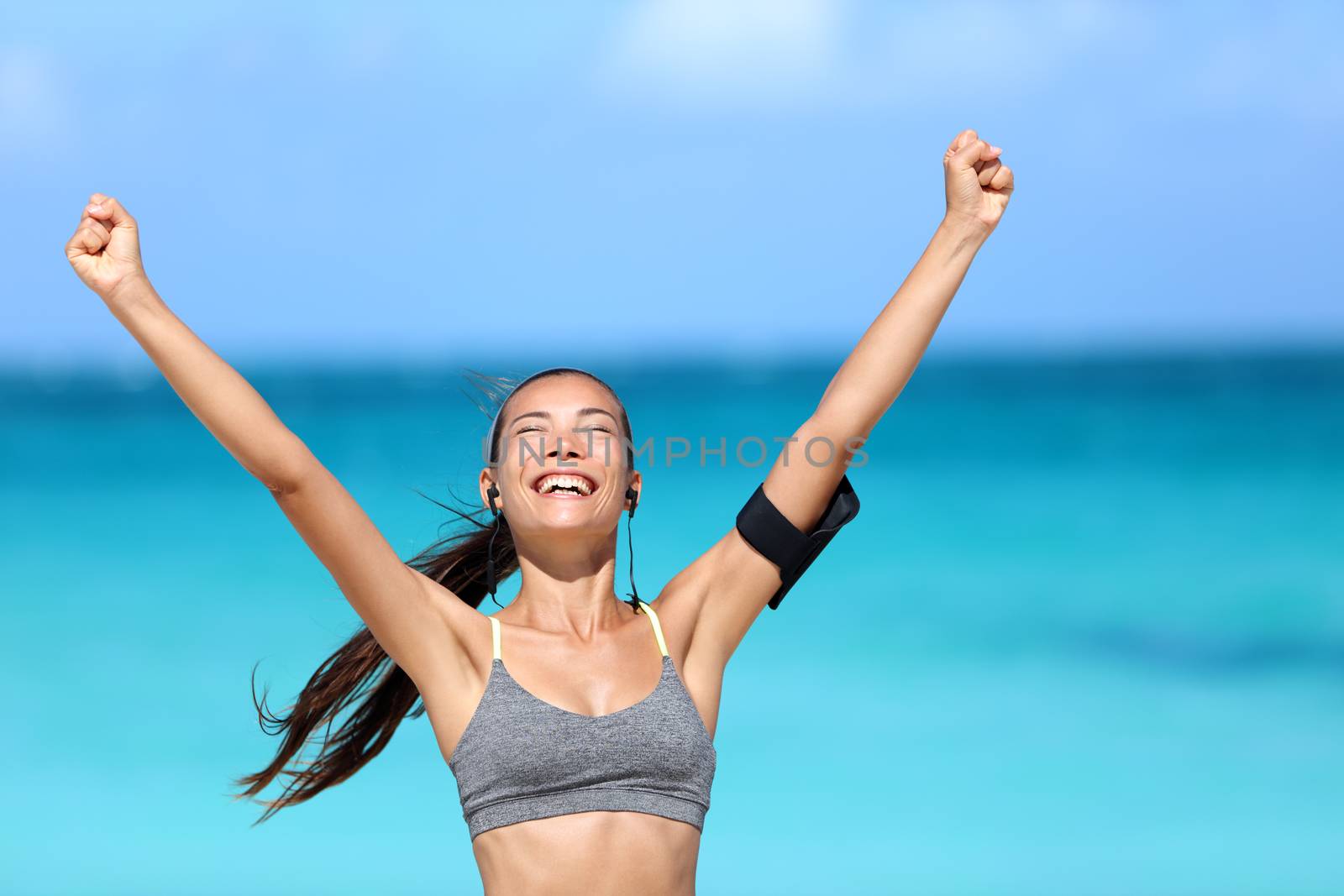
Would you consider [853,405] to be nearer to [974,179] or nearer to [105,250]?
[974,179]

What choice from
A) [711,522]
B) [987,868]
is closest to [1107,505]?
[711,522]

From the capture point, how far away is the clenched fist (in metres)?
2.67

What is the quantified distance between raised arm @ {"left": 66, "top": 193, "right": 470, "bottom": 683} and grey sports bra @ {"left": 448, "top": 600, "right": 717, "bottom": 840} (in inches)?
8.4

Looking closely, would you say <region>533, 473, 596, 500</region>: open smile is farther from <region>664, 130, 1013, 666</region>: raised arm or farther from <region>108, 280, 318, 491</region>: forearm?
<region>108, 280, 318, 491</region>: forearm

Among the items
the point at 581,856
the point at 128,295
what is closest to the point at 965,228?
the point at 581,856

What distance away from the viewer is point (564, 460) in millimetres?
2650

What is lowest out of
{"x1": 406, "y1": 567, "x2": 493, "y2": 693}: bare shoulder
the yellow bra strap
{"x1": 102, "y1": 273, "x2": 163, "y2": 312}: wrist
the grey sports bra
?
the grey sports bra

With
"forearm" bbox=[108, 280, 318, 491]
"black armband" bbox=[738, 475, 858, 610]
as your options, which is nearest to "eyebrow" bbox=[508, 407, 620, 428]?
"black armband" bbox=[738, 475, 858, 610]

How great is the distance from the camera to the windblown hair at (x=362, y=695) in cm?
288

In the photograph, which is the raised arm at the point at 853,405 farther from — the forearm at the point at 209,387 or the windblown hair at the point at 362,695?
the forearm at the point at 209,387

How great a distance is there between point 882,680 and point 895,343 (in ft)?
17.0

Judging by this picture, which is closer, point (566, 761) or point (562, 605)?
point (566, 761)

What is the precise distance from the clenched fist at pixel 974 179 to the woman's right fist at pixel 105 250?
1266 mm

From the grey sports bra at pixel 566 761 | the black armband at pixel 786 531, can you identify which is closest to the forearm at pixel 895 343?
the black armband at pixel 786 531
